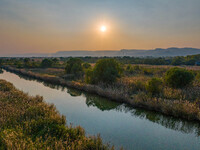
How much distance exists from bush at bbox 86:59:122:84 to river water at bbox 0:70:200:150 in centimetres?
611

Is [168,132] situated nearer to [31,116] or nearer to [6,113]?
[31,116]

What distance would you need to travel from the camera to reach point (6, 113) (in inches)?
383

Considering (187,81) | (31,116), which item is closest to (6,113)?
(31,116)

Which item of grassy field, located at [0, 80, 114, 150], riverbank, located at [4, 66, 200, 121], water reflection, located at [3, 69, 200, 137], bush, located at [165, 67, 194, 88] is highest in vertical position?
bush, located at [165, 67, 194, 88]

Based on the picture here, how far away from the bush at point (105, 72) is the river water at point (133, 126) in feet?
20.0

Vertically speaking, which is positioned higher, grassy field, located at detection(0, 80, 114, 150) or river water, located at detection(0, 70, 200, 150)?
grassy field, located at detection(0, 80, 114, 150)

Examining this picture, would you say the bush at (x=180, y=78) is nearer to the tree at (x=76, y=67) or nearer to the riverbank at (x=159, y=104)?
the riverbank at (x=159, y=104)

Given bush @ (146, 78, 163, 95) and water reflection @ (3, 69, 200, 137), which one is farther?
bush @ (146, 78, 163, 95)

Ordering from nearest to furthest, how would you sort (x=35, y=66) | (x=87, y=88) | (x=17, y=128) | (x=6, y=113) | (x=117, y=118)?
(x=17, y=128)
(x=6, y=113)
(x=117, y=118)
(x=87, y=88)
(x=35, y=66)

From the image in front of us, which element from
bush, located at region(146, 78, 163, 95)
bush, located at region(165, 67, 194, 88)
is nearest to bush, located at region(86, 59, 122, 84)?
bush, located at region(146, 78, 163, 95)

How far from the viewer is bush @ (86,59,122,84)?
21562 mm

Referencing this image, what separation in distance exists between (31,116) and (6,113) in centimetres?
155

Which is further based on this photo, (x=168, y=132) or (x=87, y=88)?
(x=87, y=88)

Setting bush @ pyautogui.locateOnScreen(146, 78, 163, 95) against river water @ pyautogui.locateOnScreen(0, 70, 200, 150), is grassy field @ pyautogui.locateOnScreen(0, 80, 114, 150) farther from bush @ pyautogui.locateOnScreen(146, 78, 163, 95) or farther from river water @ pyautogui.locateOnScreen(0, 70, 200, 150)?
bush @ pyautogui.locateOnScreen(146, 78, 163, 95)
